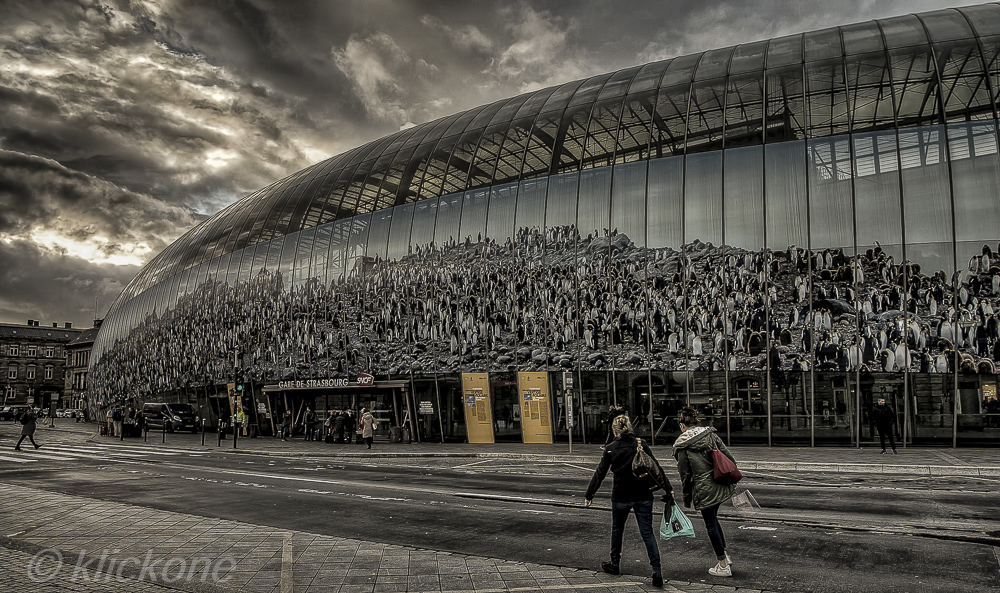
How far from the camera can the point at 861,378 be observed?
80.8 feet

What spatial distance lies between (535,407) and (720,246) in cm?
1090

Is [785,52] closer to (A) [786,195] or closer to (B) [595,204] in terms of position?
(A) [786,195]

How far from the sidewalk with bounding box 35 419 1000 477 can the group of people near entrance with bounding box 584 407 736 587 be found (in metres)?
13.2

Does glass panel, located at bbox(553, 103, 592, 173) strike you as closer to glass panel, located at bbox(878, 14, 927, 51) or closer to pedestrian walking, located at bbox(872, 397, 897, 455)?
glass panel, located at bbox(878, 14, 927, 51)

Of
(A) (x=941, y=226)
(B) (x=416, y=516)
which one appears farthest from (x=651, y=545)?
(A) (x=941, y=226)

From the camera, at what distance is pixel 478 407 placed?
1284 inches

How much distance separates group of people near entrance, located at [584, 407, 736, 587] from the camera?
7.09 meters

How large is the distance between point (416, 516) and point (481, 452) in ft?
51.0

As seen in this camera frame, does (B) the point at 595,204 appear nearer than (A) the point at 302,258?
Yes

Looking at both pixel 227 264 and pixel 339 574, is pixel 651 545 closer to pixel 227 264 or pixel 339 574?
pixel 339 574

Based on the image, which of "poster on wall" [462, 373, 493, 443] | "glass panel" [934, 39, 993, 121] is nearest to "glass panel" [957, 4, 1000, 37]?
"glass panel" [934, 39, 993, 121]

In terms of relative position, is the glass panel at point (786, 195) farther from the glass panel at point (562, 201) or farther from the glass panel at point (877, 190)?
the glass panel at point (562, 201)

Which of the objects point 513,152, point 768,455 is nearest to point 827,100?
point 513,152

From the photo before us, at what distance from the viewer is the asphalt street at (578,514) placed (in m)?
7.73
